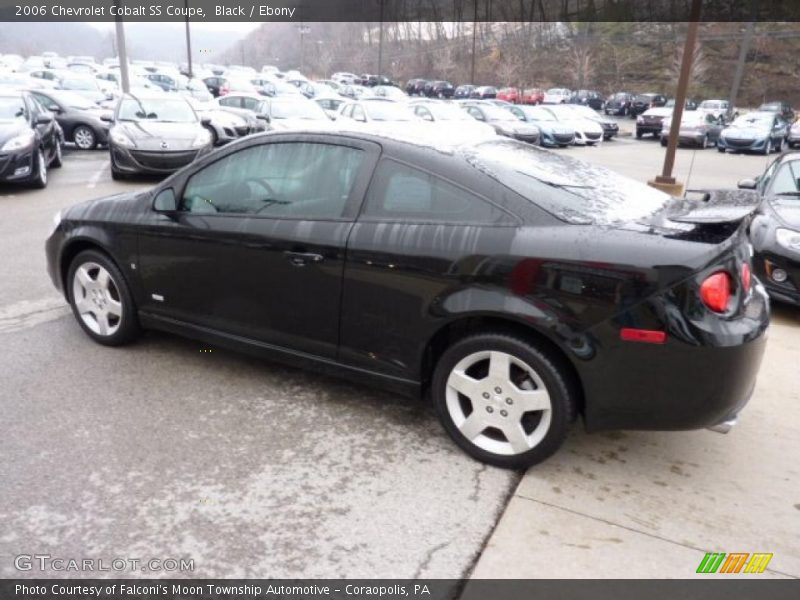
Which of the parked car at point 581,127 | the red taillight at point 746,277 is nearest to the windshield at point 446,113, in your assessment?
the parked car at point 581,127

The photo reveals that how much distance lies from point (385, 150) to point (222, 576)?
2.11m

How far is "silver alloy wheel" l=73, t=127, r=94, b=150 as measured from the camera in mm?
15578

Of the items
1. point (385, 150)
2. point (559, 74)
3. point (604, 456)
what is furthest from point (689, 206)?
point (559, 74)

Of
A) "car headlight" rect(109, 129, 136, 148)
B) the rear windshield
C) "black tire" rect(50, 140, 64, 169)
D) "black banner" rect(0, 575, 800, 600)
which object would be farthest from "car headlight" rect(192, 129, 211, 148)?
"black banner" rect(0, 575, 800, 600)

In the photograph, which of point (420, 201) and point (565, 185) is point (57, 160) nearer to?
point (420, 201)

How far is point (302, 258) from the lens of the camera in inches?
134

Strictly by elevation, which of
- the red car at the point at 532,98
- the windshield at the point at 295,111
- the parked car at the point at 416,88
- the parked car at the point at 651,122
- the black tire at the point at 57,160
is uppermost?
the windshield at the point at 295,111

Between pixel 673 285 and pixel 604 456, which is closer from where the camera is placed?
pixel 673 285

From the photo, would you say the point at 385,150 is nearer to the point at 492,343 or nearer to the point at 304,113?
the point at 492,343

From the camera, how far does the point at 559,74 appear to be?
71625 mm

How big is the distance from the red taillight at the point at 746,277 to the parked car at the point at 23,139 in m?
10.1

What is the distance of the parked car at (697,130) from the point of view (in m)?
25.1

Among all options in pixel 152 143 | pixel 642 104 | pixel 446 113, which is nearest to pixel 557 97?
pixel 642 104

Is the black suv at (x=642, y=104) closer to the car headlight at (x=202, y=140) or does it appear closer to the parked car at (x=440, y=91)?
the parked car at (x=440, y=91)
